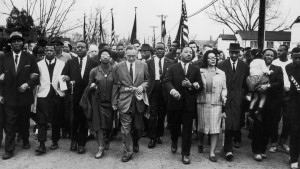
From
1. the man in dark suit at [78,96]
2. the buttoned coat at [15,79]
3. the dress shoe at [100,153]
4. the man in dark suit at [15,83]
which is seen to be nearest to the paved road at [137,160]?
the dress shoe at [100,153]

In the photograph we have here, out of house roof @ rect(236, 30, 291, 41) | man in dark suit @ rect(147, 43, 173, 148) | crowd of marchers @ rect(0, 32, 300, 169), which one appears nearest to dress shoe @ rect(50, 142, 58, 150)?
crowd of marchers @ rect(0, 32, 300, 169)

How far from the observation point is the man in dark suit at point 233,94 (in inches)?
243

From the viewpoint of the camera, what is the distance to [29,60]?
20.8ft

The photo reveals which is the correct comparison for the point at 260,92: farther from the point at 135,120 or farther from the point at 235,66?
the point at 135,120

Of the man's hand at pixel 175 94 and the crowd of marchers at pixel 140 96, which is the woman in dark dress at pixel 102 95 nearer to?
the crowd of marchers at pixel 140 96

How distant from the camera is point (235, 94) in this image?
6219 millimetres

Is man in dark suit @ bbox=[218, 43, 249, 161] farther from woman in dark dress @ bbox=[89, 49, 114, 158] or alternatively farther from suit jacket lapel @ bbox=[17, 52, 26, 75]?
suit jacket lapel @ bbox=[17, 52, 26, 75]

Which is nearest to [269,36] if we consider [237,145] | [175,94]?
[237,145]

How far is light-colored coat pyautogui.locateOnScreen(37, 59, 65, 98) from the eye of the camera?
657cm

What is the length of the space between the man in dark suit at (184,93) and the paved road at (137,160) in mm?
415

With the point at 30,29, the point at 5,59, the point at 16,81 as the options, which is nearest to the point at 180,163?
the point at 16,81

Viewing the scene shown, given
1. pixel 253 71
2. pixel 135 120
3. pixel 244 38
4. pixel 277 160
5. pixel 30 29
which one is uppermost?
pixel 244 38

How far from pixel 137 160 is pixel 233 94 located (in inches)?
88.1

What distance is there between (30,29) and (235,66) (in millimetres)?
8783
